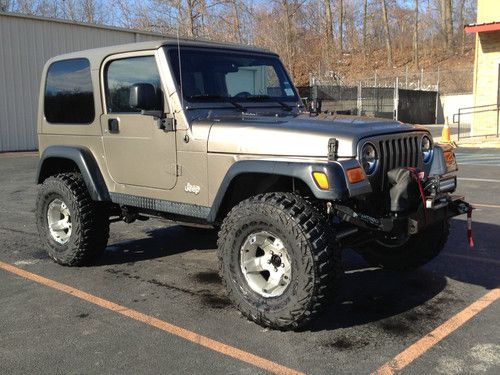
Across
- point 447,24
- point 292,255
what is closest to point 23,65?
point 292,255

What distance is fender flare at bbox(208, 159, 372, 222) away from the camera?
3453 mm

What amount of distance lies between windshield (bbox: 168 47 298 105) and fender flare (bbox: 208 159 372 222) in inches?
40.0

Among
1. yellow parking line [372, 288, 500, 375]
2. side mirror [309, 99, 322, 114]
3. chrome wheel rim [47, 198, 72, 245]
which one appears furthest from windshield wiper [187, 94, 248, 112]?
yellow parking line [372, 288, 500, 375]

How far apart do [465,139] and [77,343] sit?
18.6 metres

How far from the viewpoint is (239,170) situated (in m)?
3.92

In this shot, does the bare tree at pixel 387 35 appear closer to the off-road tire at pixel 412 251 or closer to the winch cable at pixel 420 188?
the off-road tire at pixel 412 251

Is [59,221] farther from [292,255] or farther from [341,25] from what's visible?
[341,25]

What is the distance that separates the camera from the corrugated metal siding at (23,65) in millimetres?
19750

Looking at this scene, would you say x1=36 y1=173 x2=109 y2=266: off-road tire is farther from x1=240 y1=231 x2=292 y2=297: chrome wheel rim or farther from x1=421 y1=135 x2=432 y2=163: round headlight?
x1=421 y1=135 x2=432 y2=163: round headlight

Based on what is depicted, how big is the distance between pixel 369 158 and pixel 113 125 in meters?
2.37

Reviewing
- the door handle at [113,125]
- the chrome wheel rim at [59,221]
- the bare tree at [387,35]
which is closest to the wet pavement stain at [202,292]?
the chrome wheel rim at [59,221]

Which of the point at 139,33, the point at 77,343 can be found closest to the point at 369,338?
the point at 77,343

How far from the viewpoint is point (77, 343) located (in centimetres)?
366

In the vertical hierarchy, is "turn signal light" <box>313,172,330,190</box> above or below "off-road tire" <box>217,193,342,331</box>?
above
